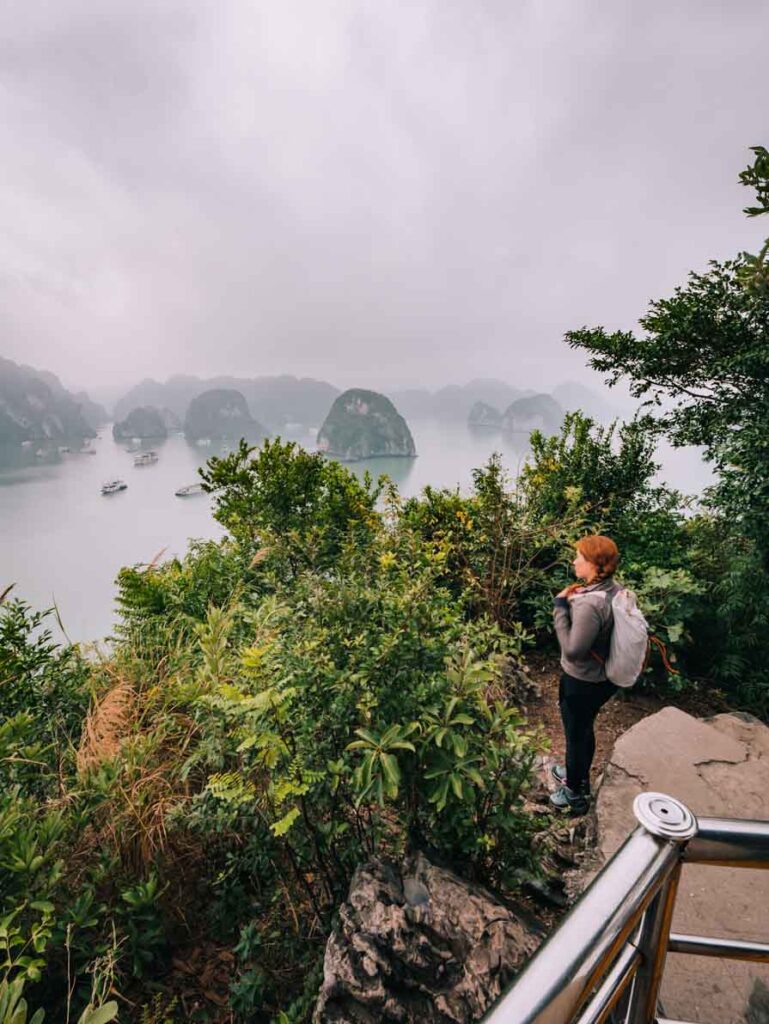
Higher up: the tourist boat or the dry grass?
the dry grass

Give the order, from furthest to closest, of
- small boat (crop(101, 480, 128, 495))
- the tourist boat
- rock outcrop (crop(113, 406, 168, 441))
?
rock outcrop (crop(113, 406, 168, 441)) < the tourist boat < small boat (crop(101, 480, 128, 495))

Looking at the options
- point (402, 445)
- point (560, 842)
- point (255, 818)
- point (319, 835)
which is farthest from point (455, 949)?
point (402, 445)

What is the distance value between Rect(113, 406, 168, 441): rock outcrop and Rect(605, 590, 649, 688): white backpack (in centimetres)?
14673

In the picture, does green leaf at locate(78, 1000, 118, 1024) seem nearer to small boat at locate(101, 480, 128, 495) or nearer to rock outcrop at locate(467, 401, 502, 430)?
small boat at locate(101, 480, 128, 495)

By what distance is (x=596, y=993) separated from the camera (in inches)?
26.7

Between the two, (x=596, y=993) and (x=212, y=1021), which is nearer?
(x=596, y=993)

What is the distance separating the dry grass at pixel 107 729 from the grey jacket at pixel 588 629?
2.71 m

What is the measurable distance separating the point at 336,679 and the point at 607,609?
171cm

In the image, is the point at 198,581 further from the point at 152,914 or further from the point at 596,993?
the point at 596,993

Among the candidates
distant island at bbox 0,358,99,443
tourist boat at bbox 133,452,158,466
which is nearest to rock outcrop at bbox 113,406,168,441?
distant island at bbox 0,358,99,443

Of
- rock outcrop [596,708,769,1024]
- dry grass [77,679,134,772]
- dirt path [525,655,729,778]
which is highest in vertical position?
A: dry grass [77,679,134,772]

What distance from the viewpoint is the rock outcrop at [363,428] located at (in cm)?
10881

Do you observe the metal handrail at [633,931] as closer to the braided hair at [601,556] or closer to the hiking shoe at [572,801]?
the braided hair at [601,556]

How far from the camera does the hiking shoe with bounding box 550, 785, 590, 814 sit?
9.96 ft
